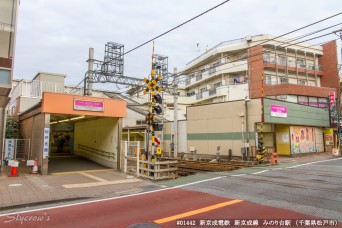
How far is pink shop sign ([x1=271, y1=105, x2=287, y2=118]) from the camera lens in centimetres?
2240

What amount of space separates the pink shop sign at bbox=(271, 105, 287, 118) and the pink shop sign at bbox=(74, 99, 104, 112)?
14.0 meters

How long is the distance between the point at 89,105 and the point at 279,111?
15732 mm

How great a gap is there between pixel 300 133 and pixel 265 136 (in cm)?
412

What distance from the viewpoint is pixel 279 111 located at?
22.9 metres

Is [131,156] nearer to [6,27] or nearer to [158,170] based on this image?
[158,170]

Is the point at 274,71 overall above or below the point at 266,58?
below

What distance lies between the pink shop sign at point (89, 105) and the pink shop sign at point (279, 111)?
14.0 meters

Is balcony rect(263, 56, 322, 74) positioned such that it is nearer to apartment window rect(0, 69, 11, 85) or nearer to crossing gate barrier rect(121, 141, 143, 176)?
crossing gate barrier rect(121, 141, 143, 176)

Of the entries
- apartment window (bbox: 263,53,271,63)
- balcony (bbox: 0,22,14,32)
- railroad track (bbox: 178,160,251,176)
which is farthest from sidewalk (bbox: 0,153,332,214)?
apartment window (bbox: 263,53,271,63)

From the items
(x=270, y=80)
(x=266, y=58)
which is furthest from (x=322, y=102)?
(x=266, y=58)

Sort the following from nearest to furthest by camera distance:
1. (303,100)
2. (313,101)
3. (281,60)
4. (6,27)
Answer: (6,27)
(303,100)
(313,101)
(281,60)

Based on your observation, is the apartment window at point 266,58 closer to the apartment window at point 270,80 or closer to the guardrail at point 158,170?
the apartment window at point 270,80

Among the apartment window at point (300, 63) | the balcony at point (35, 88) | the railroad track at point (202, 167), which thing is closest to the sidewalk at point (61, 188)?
the railroad track at point (202, 167)

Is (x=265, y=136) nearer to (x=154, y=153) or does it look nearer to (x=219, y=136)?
(x=219, y=136)
